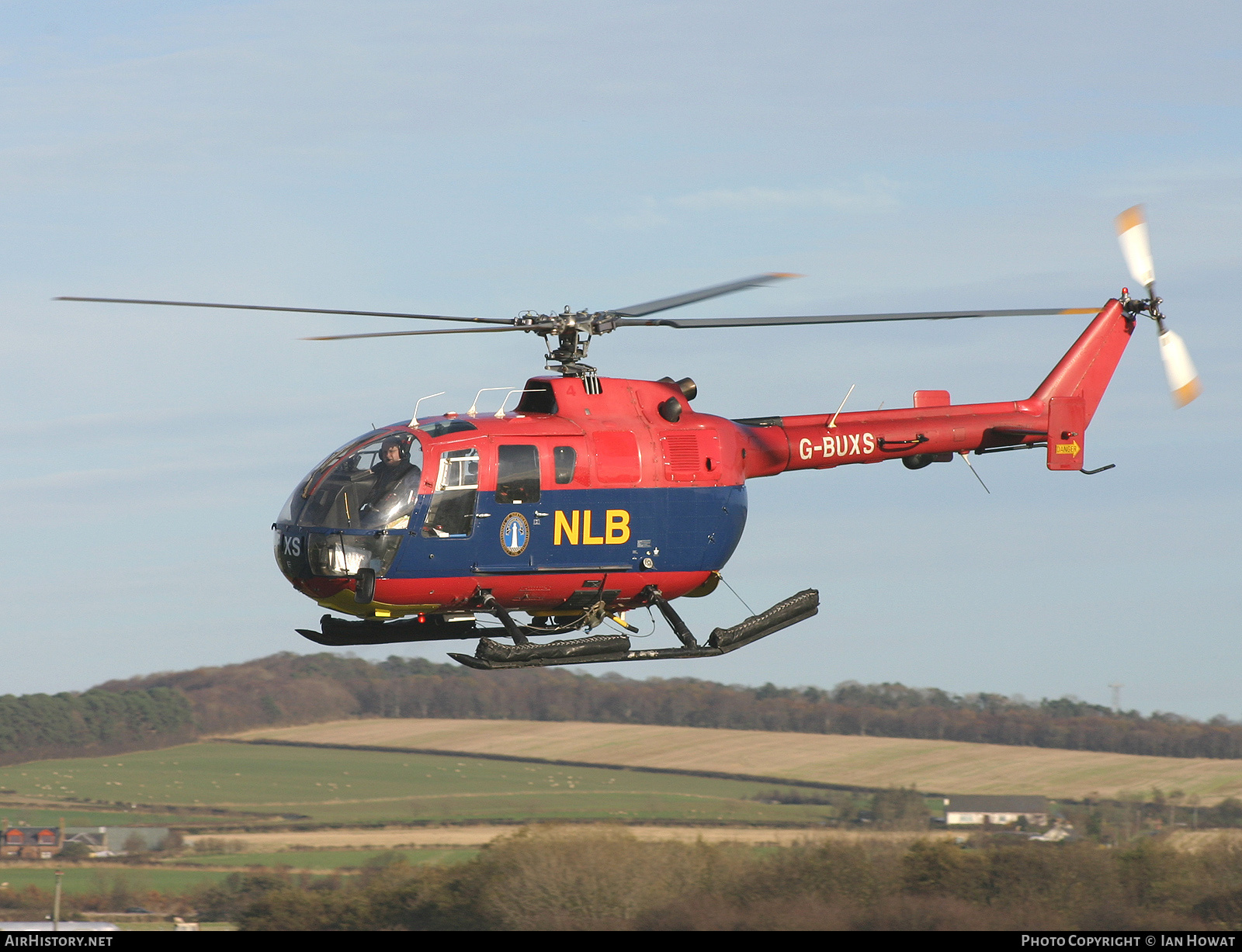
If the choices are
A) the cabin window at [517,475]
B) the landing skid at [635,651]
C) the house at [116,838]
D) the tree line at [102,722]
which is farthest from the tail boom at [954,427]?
the tree line at [102,722]

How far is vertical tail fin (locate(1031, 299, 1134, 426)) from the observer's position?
84.9 feet

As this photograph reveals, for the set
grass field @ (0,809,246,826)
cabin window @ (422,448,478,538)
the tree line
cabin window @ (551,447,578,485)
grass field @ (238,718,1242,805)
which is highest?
cabin window @ (551,447,578,485)

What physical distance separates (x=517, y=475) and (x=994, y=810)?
172 ft

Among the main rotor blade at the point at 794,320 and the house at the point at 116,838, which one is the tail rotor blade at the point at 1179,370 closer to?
the main rotor blade at the point at 794,320

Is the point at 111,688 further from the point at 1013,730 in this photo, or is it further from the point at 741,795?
the point at 1013,730

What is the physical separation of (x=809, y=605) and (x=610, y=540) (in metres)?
3.67

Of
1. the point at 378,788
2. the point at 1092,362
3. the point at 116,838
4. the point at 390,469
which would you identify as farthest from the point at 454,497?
the point at 378,788

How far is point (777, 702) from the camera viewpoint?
263 ft

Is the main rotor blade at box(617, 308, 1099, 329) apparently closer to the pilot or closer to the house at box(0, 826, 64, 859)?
the pilot

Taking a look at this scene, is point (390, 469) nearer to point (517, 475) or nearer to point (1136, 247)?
point (517, 475)

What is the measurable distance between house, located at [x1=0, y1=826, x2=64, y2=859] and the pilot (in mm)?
50115

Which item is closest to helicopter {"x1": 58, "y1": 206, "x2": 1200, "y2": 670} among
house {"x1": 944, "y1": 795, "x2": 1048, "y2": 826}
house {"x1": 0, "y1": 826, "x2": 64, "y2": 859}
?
house {"x1": 944, "y1": 795, "x2": 1048, "y2": 826}

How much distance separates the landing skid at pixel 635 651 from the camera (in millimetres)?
18844
